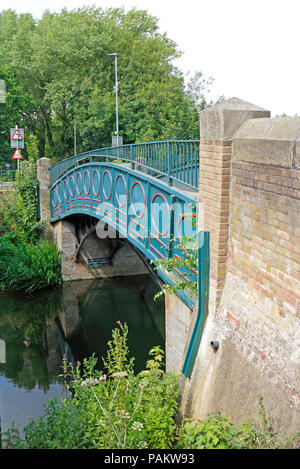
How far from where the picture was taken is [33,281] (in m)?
16.3

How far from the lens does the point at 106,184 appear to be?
37.8 ft

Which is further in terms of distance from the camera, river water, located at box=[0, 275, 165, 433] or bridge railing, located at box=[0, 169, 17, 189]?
bridge railing, located at box=[0, 169, 17, 189]

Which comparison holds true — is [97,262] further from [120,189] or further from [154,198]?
[154,198]

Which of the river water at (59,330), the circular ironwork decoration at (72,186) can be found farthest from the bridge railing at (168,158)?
the river water at (59,330)

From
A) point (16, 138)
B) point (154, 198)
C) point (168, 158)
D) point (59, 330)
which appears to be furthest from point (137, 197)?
point (16, 138)

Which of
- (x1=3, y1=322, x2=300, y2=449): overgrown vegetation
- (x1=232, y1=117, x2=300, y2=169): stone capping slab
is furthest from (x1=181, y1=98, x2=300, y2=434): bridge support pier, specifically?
(x1=3, y1=322, x2=300, y2=449): overgrown vegetation

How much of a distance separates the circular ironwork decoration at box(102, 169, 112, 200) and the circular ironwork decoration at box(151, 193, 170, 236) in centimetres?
305

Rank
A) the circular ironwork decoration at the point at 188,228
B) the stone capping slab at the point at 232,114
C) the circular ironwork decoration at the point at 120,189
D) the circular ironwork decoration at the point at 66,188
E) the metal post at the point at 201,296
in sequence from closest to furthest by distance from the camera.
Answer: the stone capping slab at the point at 232,114 < the metal post at the point at 201,296 < the circular ironwork decoration at the point at 188,228 < the circular ironwork decoration at the point at 120,189 < the circular ironwork decoration at the point at 66,188

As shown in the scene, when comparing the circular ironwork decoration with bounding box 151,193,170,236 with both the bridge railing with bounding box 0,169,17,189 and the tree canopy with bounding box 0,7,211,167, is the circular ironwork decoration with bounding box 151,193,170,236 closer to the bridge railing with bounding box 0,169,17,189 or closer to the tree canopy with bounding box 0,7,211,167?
the bridge railing with bounding box 0,169,17,189

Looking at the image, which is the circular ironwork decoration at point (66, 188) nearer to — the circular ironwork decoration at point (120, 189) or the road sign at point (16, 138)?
the road sign at point (16, 138)

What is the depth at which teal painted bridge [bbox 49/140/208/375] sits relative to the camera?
6695 mm

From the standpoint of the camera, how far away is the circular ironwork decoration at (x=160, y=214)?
25.4ft

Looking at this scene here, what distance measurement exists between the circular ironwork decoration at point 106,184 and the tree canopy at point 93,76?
13.7 metres

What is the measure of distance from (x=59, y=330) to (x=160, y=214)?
7.50 m
